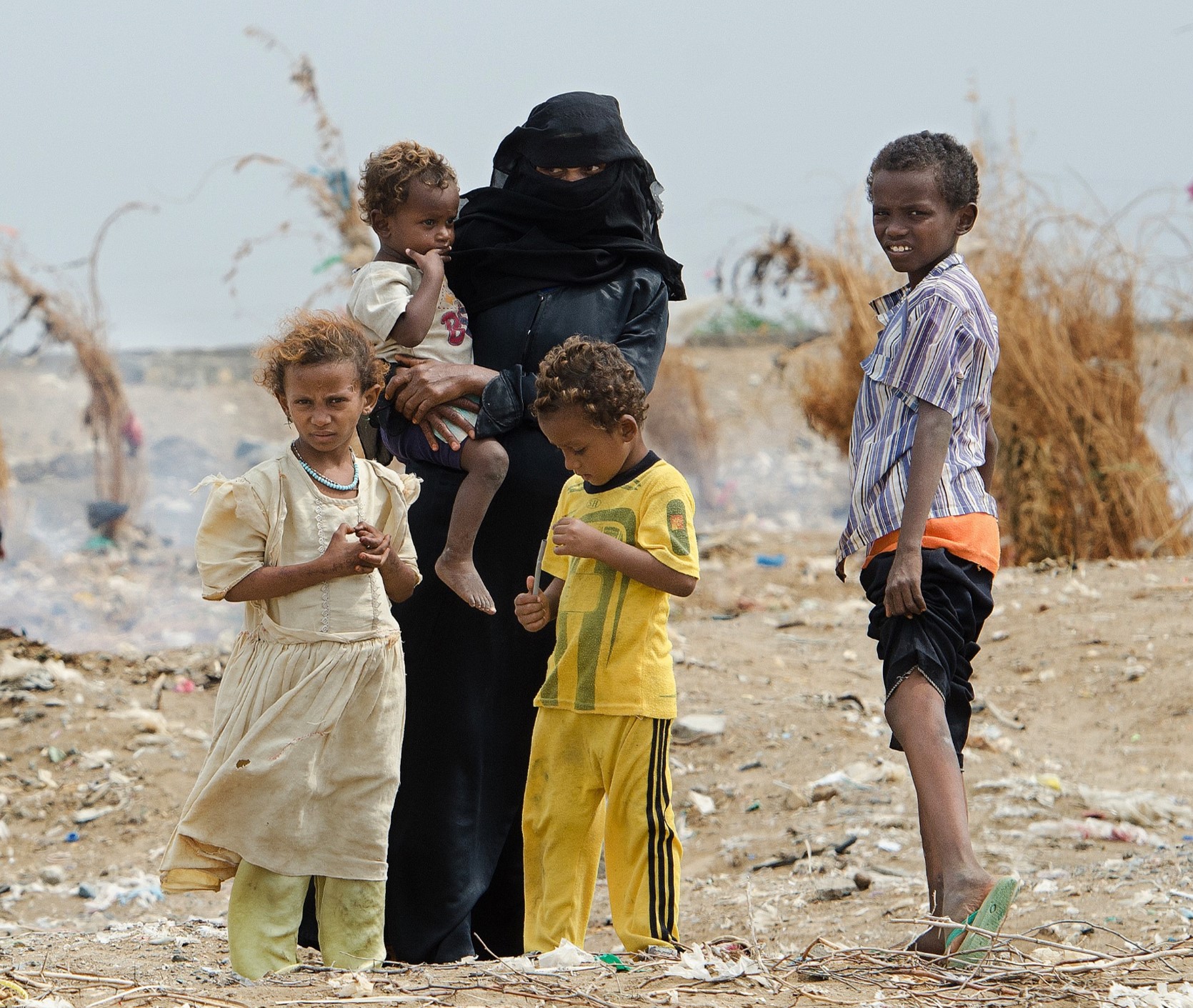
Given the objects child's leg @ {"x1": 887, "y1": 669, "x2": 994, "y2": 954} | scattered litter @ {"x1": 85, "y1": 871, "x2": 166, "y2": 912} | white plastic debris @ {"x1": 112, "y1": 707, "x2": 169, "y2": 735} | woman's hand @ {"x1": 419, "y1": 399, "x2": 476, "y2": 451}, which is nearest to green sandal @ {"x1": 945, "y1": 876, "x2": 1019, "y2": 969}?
child's leg @ {"x1": 887, "y1": 669, "x2": 994, "y2": 954}

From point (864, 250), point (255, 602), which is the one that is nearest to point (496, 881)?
point (255, 602)

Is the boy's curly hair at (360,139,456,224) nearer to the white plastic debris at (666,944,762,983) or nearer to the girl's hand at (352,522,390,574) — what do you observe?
the girl's hand at (352,522,390,574)

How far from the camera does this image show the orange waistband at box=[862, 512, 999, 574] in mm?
2883

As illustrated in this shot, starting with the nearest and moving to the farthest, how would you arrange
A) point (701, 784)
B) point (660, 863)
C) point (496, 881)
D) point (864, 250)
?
1. point (660, 863)
2. point (496, 881)
3. point (701, 784)
4. point (864, 250)

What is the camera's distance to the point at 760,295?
11.0 meters

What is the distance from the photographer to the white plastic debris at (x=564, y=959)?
106 inches

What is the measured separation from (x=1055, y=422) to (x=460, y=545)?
23.7 feet

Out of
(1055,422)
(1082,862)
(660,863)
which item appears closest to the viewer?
(660,863)

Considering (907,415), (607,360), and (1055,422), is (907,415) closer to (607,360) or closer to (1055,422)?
(607,360)

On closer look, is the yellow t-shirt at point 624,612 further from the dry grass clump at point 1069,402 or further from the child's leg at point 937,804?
the dry grass clump at point 1069,402

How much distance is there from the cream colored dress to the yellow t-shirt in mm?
400

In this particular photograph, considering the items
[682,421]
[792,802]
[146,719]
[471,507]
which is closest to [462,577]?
[471,507]

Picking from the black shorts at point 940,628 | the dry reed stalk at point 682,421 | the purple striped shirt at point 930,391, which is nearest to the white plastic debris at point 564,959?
the black shorts at point 940,628

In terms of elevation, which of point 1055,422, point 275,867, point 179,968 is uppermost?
point 1055,422
